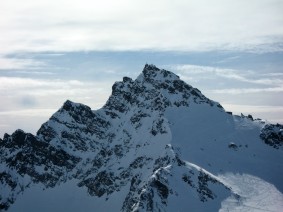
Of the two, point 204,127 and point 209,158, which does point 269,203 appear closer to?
point 209,158

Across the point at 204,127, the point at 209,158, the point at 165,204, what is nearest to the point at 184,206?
the point at 165,204

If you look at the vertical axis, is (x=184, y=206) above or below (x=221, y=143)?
below

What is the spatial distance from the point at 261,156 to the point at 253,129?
21.8 metres

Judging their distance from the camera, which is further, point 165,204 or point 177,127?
point 177,127

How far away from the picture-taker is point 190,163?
156 meters

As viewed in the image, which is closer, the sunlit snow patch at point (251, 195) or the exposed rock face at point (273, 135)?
the sunlit snow patch at point (251, 195)

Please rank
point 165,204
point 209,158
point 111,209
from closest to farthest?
point 165,204 → point 209,158 → point 111,209

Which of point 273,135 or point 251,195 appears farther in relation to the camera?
point 273,135

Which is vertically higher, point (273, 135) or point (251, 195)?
point (273, 135)

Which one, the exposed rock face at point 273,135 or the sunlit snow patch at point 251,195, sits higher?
the exposed rock face at point 273,135

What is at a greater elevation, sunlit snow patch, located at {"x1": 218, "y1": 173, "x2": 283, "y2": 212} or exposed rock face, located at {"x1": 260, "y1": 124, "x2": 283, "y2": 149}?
exposed rock face, located at {"x1": 260, "y1": 124, "x2": 283, "y2": 149}

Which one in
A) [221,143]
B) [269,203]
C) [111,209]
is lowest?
[111,209]

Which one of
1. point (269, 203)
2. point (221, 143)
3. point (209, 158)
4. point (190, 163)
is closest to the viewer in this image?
point (269, 203)

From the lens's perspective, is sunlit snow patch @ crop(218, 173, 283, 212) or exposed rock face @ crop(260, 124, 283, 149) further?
exposed rock face @ crop(260, 124, 283, 149)
